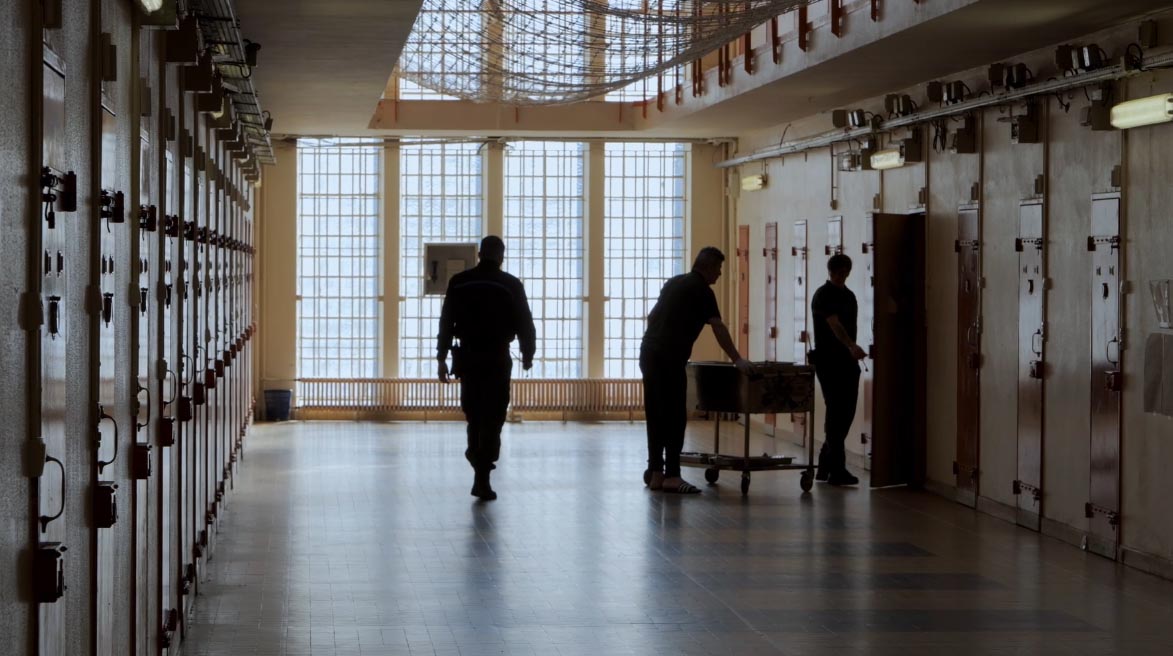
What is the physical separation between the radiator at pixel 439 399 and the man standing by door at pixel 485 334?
633 cm

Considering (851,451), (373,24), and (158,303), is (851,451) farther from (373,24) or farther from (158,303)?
(158,303)

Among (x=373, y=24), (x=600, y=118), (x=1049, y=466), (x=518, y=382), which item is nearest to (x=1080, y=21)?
(x=1049, y=466)

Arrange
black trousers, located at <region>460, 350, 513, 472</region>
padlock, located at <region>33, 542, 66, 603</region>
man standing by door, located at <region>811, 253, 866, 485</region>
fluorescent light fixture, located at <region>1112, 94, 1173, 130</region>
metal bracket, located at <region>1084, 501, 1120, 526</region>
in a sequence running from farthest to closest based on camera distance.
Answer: man standing by door, located at <region>811, 253, 866, 485</region>, black trousers, located at <region>460, 350, 513, 472</region>, metal bracket, located at <region>1084, 501, 1120, 526</region>, fluorescent light fixture, located at <region>1112, 94, 1173, 130</region>, padlock, located at <region>33, 542, 66, 603</region>

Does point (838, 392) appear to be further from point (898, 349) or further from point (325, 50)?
point (325, 50)

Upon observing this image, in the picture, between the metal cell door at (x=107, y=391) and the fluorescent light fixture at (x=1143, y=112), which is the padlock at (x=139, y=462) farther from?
the fluorescent light fixture at (x=1143, y=112)

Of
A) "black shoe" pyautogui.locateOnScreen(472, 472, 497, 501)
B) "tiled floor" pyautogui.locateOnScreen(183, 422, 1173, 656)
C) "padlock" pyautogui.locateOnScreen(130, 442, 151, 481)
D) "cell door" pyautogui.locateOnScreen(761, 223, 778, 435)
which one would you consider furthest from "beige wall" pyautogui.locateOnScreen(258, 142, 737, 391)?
"padlock" pyautogui.locateOnScreen(130, 442, 151, 481)

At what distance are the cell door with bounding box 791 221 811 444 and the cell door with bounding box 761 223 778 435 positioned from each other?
59 centimetres

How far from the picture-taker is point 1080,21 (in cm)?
807

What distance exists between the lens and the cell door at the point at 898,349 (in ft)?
35.7

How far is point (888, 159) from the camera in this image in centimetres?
1109

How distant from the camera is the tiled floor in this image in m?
6.12

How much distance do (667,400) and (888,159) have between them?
2489mm

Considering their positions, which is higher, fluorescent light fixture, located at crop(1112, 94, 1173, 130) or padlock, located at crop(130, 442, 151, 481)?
fluorescent light fixture, located at crop(1112, 94, 1173, 130)

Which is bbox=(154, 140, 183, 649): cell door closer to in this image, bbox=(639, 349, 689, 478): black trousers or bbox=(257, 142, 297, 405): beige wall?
bbox=(639, 349, 689, 478): black trousers
